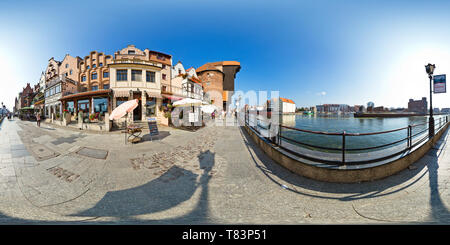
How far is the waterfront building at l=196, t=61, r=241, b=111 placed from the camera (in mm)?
34031

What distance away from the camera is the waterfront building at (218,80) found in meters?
34.0

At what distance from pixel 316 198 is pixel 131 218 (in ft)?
9.88

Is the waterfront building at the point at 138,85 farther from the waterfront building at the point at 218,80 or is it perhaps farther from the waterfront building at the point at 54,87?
the waterfront building at the point at 218,80

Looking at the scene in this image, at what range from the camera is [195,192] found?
A: 8.56ft

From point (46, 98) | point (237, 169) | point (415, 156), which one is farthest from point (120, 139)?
point (46, 98)

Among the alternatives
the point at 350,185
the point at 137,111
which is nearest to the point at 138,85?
the point at 137,111

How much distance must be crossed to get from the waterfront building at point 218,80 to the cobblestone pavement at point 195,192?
25927mm

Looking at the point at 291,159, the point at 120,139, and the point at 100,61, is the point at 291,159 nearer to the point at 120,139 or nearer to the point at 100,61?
the point at 120,139

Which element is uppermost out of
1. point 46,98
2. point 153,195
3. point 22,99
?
point 22,99

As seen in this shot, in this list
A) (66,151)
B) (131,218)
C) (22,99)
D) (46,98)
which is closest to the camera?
(131,218)

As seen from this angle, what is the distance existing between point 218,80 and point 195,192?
1376 inches

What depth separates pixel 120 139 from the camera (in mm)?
5504

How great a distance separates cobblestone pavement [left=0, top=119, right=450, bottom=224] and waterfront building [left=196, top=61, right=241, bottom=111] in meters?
25.9

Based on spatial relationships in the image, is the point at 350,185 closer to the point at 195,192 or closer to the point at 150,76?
the point at 195,192
